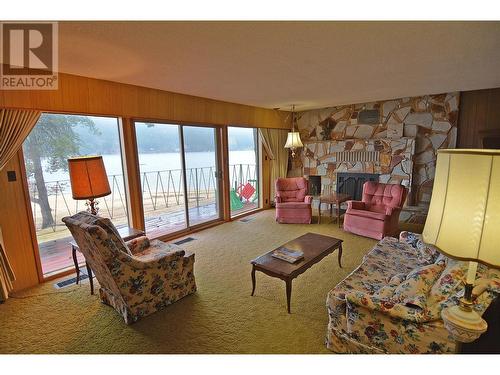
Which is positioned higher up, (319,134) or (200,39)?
(200,39)

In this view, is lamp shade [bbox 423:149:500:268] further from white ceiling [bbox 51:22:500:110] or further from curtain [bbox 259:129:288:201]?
curtain [bbox 259:129:288:201]

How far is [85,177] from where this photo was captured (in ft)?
8.48

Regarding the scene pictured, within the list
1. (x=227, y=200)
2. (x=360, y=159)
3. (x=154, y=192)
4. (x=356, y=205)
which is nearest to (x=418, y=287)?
(x=356, y=205)

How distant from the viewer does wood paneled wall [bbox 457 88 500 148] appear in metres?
4.65

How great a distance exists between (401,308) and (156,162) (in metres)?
4.30

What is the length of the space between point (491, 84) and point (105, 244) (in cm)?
583

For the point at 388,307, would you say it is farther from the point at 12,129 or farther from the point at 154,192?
the point at 154,192

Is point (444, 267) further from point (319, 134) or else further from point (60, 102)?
point (319, 134)

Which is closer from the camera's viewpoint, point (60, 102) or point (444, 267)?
point (444, 267)

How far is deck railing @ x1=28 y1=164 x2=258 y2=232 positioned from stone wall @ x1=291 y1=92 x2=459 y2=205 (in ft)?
7.82

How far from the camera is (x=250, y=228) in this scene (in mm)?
5000

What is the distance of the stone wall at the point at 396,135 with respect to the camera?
5098 mm
